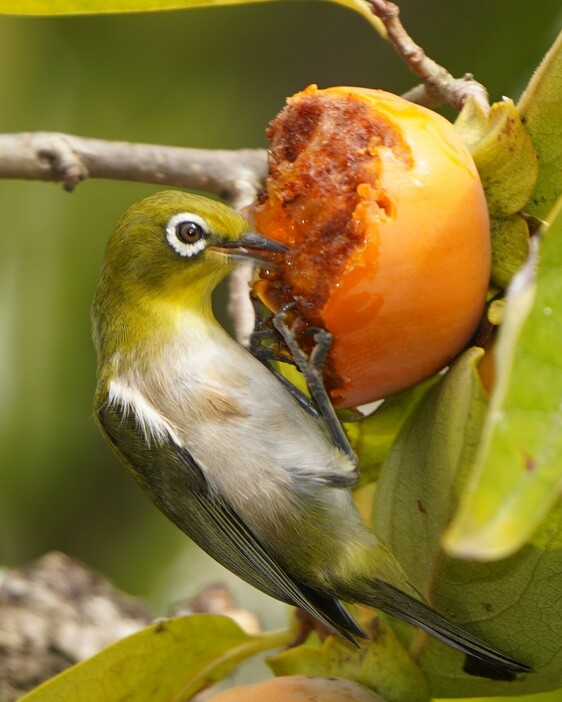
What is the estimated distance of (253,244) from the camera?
219 cm

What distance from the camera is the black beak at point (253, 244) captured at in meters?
2.11

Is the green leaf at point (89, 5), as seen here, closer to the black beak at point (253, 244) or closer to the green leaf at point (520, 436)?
the black beak at point (253, 244)

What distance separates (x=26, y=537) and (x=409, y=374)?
9.40 feet

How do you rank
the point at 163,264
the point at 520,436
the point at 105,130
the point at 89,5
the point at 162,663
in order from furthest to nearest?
the point at 105,130 → the point at 163,264 → the point at 162,663 → the point at 89,5 → the point at 520,436

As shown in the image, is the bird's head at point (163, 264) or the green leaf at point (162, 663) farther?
the bird's head at point (163, 264)

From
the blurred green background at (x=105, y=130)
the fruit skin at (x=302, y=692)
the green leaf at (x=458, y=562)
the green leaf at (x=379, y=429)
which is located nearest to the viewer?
the green leaf at (x=458, y=562)

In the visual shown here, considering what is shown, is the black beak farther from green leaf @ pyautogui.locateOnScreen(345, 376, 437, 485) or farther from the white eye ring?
green leaf @ pyautogui.locateOnScreen(345, 376, 437, 485)

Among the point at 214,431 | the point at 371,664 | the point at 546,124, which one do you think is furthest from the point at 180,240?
the point at 371,664

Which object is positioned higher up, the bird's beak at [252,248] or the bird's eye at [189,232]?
the bird's eye at [189,232]

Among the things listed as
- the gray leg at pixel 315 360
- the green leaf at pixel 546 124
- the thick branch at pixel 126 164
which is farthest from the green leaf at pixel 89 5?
the gray leg at pixel 315 360

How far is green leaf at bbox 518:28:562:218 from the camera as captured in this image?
1.84 meters

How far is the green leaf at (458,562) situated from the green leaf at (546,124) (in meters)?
0.39

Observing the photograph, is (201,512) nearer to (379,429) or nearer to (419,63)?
(379,429)

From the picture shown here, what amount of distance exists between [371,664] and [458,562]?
355 mm
